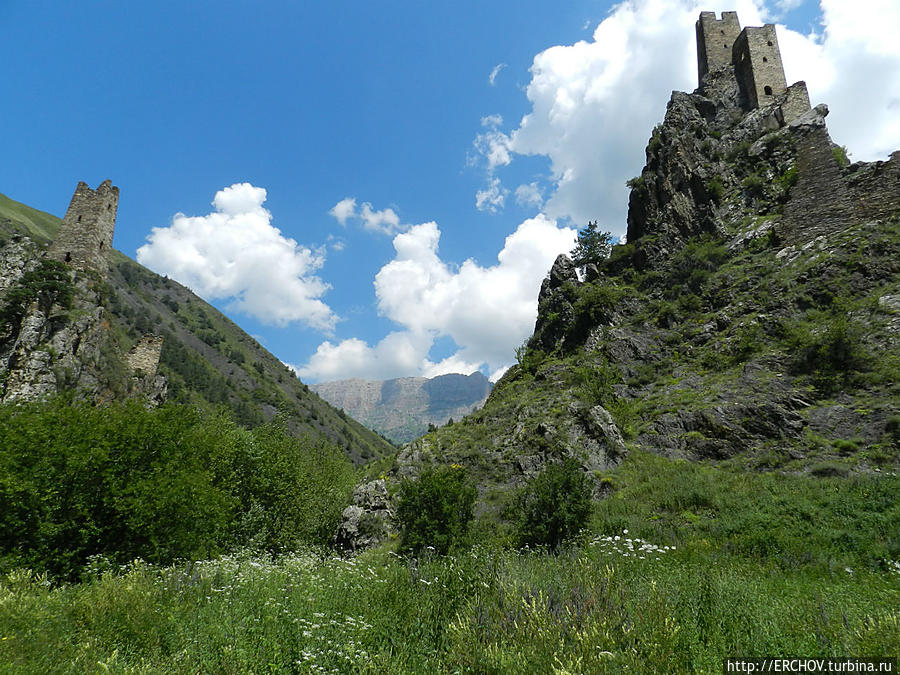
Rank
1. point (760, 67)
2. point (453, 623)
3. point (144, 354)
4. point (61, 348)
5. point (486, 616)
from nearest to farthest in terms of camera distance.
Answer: point (453, 623) → point (486, 616) → point (61, 348) → point (144, 354) → point (760, 67)

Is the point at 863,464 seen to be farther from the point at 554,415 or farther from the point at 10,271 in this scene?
the point at 10,271

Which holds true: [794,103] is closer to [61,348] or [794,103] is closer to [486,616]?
[486,616]

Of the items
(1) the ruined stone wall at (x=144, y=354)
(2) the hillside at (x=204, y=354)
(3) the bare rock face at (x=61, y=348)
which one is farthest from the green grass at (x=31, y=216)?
(1) the ruined stone wall at (x=144, y=354)

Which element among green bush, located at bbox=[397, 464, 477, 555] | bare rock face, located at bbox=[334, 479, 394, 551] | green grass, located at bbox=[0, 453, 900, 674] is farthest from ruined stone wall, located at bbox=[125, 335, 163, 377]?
green bush, located at bbox=[397, 464, 477, 555]

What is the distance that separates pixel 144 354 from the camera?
1335 inches

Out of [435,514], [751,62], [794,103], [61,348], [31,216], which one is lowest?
[435,514]

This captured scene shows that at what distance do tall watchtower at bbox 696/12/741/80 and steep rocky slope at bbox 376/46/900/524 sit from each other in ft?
24.5

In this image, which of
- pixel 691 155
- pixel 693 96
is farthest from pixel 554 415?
pixel 693 96

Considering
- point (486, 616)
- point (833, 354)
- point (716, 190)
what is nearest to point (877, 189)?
point (716, 190)

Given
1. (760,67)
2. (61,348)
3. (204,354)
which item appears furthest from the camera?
(204,354)

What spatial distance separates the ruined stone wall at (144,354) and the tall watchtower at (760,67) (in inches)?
2433

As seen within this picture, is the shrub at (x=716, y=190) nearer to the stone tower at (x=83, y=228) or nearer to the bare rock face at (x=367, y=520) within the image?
the bare rock face at (x=367, y=520)

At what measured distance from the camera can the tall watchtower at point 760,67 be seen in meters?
38.8

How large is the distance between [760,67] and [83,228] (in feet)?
218
